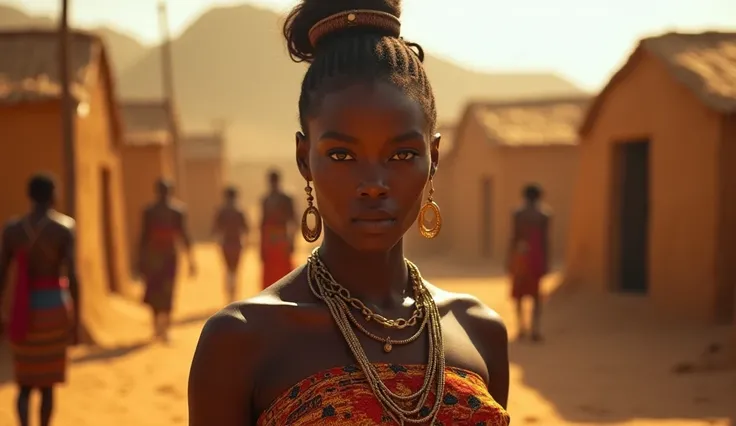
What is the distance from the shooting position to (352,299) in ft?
5.45

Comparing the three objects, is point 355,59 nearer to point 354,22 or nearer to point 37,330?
point 354,22

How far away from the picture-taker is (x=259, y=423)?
1546mm

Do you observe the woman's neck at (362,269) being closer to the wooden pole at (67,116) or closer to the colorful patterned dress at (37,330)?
the colorful patterned dress at (37,330)

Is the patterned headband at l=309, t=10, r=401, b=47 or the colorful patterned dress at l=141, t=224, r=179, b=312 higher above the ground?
the patterned headband at l=309, t=10, r=401, b=47

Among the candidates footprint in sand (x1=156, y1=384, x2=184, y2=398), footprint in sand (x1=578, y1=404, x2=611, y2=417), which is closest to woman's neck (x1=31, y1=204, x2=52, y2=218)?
footprint in sand (x1=156, y1=384, x2=184, y2=398)

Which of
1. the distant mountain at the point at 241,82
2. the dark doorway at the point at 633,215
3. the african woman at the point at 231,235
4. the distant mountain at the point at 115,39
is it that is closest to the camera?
the dark doorway at the point at 633,215

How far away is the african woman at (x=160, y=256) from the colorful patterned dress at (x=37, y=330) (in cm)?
329

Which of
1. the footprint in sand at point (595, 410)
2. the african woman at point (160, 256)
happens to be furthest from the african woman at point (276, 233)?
the footprint in sand at point (595, 410)

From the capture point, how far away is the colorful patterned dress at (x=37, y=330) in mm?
5215

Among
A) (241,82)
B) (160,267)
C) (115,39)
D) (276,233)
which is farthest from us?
(115,39)

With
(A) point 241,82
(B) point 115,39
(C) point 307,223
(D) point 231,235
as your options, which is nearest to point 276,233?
(D) point 231,235

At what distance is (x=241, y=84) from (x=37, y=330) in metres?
107

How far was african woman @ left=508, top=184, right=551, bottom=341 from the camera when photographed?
904cm

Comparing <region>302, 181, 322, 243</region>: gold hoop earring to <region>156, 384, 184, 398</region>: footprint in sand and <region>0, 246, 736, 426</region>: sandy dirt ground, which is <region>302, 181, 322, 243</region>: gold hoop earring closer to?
<region>0, 246, 736, 426</region>: sandy dirt ground
